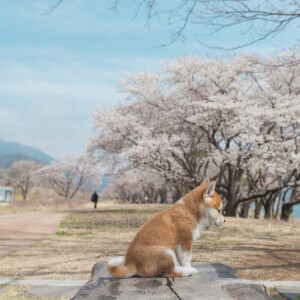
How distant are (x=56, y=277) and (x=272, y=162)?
15.2 meters

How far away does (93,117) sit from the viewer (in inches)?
991

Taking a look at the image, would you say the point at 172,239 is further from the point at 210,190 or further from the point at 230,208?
the point at 230,208

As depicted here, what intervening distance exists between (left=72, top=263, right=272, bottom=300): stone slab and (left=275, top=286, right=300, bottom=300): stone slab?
250 cm

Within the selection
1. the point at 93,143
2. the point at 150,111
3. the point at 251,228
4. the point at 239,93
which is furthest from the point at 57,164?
the point at 251,228

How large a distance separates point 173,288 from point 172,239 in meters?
0.43

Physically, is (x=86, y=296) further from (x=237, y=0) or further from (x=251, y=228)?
(x=251, y=228)

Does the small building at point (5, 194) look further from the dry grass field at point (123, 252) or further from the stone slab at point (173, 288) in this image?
the stone slab at point (173, 288)

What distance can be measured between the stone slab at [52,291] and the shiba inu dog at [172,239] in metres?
2.53

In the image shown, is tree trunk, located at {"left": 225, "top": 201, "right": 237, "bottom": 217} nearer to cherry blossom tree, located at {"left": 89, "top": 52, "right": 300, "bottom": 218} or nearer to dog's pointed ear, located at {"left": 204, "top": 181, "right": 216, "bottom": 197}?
cherry blossom tree, located at {"left": 89, "top": 52, "right": 300, "bottom": 218}

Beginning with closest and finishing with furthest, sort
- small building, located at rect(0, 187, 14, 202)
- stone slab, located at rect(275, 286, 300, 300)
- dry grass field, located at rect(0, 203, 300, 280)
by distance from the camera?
stone slab, located at rect(275, 286, 300, 300) → dry grass field, located at rect(0, 203, 300, 280) → small building, located at rect(0, 187, 14, 202)

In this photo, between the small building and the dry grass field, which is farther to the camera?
the small building

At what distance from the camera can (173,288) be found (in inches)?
105

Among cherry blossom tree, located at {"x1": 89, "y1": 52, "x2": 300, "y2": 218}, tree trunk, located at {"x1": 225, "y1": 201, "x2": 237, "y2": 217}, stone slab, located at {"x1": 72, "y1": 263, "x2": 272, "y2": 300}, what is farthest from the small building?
A: stone slab, located at {"x1": 72, "y1": 263, "x2": 272, "y2": 300}

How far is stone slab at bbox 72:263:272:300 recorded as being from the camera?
8.20ft
